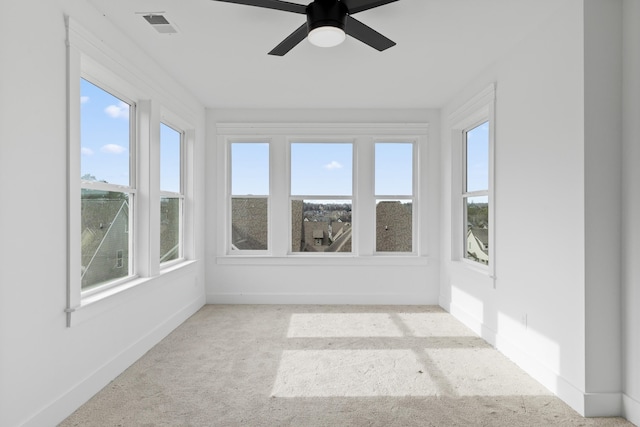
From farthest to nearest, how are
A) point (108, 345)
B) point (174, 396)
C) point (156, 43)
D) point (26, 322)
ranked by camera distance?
point (156, 43) < point (108, 345) < point (174, 396) < point (26, 322)

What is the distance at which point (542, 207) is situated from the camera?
2.77 m

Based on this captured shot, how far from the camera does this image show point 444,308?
483cm

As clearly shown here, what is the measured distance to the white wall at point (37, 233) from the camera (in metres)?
1.89

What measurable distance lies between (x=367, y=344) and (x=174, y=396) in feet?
5.76

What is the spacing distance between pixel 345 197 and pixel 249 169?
1.39 meters

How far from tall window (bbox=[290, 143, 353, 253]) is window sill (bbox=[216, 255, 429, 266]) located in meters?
0.19

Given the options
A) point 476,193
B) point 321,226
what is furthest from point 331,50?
point 321,226

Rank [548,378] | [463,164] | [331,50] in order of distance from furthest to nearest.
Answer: [463,164]
[331,50]
[548,378]

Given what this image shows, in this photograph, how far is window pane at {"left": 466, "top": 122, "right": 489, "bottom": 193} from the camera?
3.97 metres

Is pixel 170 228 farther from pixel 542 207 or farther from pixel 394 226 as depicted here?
pixel 542 207

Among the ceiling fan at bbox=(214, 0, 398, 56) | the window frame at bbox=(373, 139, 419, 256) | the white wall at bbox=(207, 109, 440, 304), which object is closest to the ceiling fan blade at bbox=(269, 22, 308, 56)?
the ceiling fan at bbox=(214, 0, 398, 56)

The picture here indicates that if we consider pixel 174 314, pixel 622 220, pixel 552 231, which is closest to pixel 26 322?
pixel 174 314

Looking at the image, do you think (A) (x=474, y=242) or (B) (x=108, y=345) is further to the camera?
(A) (x=474, y=242)

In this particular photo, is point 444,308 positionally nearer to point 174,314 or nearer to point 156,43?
point 174,314
